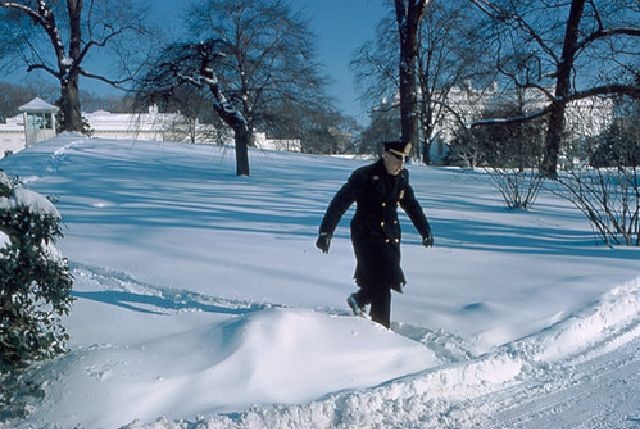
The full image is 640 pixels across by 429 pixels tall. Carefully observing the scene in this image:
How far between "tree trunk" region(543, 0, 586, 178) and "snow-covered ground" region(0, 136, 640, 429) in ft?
4.50

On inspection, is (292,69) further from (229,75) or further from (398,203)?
(398,203)

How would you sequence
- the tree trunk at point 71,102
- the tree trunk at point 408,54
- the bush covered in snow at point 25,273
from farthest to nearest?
1. the tree trunk at point 71,102
2. the tree trunk at point 408,54
3. the bush covered in snow at point 25,273

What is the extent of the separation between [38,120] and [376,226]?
1335 inches

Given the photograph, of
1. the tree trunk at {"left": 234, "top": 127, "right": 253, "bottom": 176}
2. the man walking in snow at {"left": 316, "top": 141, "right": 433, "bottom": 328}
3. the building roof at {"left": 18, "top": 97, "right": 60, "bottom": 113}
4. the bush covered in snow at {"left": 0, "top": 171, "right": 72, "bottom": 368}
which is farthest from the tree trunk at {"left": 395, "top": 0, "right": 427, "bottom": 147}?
the building roof at {"left": 18, "top": 97, "right": 60, "bottom": 113}

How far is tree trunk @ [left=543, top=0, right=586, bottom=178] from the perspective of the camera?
417 inches

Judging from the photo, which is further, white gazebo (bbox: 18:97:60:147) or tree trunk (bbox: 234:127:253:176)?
white gazebo (bbox: 18:97:60:147)

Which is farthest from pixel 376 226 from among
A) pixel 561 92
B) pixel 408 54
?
pixel 408 54

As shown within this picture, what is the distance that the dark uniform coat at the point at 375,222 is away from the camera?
16.1 feet

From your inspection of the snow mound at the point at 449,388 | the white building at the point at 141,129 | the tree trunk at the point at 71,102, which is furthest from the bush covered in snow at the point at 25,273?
the tree trunk at the point at 71,102

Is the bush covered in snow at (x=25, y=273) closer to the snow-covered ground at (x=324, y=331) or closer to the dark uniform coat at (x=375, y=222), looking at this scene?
the snow-covered ground at (x=324, y=331)

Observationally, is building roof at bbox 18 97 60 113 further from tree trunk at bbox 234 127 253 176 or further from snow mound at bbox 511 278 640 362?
snow mound at bbox 511 278 640 362

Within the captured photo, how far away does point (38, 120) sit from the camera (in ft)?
113

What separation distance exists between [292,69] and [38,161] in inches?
314

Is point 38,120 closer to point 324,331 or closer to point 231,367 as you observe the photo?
point 324,331
